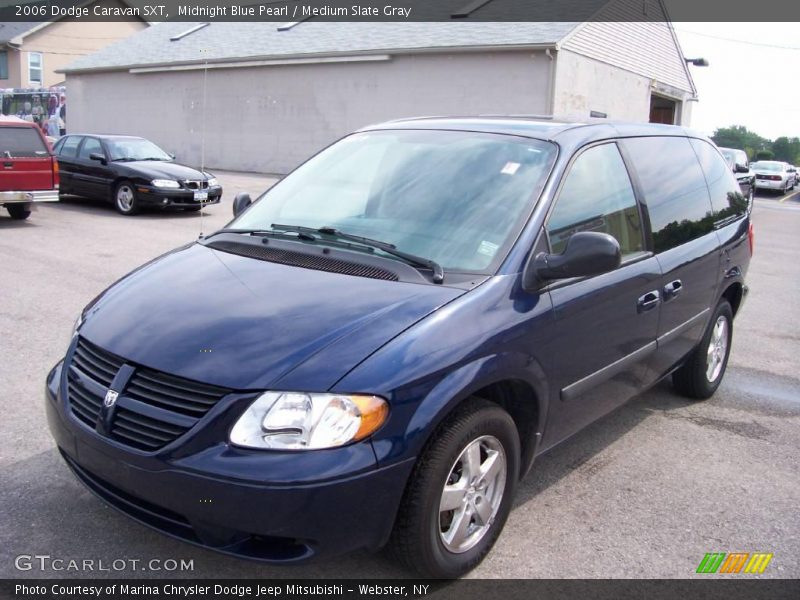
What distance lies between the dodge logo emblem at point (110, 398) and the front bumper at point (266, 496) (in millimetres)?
149

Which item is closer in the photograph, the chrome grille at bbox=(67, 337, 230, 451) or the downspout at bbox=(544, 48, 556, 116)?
the chrome grille at bbox=(67, 337, 230, 451)

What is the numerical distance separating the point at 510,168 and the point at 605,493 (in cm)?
170

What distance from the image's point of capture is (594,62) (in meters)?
23.1

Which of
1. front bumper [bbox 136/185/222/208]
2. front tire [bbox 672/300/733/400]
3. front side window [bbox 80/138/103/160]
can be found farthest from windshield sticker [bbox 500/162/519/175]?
front side window [bbox 80/138/103/160]

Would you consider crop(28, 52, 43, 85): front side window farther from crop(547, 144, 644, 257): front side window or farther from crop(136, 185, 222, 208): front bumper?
crop(547, 144, 644, 257): front side window

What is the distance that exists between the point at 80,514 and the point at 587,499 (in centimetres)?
237

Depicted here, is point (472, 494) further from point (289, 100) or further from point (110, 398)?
point (289, 100)

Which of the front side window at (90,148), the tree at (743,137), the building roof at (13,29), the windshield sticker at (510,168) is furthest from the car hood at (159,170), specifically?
the tree at (743,137)

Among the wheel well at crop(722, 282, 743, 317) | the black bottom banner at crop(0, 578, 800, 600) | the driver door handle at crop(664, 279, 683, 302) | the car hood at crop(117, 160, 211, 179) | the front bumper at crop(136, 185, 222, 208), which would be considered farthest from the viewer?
the car hood at crop(117, 160, 211, 179)

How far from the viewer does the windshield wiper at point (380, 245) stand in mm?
3195

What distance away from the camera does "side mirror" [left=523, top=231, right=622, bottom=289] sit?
10.2ft

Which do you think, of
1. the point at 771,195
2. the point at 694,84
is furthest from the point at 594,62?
the point at 771,195

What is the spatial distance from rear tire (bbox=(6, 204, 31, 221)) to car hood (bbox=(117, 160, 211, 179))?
2097 millimetres

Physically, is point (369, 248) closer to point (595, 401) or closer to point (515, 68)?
point (595, 401)
